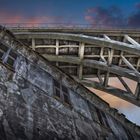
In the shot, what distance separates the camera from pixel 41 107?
913cm

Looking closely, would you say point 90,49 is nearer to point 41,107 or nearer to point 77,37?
point 77,37

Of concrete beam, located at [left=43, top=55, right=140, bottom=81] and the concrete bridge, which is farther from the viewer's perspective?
the concrete bridge

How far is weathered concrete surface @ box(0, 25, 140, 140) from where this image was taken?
25.7ft

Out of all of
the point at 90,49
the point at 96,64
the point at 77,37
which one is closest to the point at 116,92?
the point at 96,64

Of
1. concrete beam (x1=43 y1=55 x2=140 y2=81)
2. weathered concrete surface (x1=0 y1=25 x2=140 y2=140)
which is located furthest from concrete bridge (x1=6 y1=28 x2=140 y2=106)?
weathered concrete surface (x1=0 y1=25 x2=140 y2=140)

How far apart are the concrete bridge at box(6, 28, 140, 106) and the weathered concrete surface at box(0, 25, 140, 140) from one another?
518cm

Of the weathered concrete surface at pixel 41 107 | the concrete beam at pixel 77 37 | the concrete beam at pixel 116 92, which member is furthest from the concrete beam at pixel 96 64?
the weathered concrete surface at pixel 41 107

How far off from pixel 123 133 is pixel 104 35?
26.9 ft

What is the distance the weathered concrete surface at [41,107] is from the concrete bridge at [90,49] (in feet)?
17.0

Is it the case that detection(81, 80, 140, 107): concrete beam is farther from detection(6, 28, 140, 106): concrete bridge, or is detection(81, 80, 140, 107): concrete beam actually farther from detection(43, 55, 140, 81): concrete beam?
detection(43, 55, 140, 81): concrete beam

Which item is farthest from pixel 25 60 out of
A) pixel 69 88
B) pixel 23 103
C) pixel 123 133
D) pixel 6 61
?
pixel 123 133

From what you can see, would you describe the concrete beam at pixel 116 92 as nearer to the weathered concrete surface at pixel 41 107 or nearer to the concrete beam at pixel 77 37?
the concrete beam at pixel 77 37

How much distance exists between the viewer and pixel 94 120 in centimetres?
1205

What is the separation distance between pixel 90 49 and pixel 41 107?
1179cm
